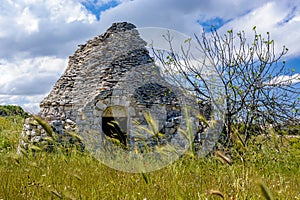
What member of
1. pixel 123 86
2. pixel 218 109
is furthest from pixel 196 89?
pixel 123 86

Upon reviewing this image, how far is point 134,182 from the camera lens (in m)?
3.43

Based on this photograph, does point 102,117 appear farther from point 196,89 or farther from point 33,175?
point 33,175

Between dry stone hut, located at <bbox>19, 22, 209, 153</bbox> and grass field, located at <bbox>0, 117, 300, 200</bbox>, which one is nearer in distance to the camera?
grass field, located at <bbox>0, 117, 300, 200</bbox>

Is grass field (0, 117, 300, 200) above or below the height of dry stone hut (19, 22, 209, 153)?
below

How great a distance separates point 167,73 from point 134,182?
547 cm


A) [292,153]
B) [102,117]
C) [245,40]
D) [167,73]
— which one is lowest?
[292,153]

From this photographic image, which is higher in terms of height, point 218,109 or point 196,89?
point 196,89

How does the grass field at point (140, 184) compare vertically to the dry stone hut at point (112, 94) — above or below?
below

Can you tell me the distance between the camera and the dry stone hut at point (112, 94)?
10.7 meters

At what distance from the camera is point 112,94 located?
11.0 m

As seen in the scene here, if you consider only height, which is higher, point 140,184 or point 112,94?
point 112,94

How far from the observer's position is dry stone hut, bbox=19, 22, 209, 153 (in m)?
10.7

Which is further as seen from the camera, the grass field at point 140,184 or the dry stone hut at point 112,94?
the dry stone hut at point 112,94

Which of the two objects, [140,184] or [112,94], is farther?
[112,94]
